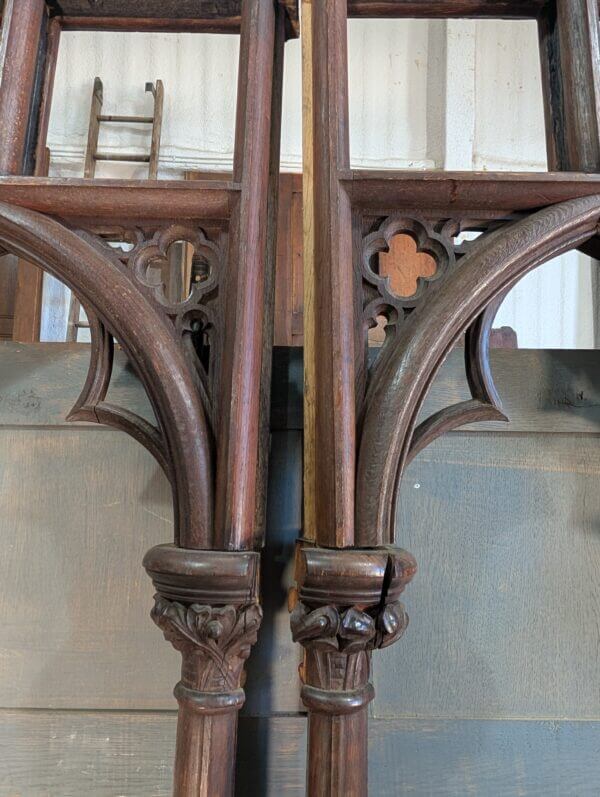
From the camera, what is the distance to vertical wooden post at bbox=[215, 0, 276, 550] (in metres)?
0.55

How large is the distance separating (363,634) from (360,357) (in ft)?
0.79

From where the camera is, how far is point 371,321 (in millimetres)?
596

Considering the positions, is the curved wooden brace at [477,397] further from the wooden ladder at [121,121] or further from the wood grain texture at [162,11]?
the wooden ladder at [121,121]

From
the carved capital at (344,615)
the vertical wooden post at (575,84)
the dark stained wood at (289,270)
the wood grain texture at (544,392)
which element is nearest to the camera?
the carved capital at (344,615)

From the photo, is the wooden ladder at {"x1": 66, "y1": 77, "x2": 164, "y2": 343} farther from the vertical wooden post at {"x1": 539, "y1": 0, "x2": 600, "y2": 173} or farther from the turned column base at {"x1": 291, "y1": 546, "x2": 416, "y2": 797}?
the turned column base at {"x1": 291, "y1": 546, "x2": 416, "y2": 797}

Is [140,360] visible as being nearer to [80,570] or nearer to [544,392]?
[80,570]

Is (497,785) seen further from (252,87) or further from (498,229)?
(252,87)

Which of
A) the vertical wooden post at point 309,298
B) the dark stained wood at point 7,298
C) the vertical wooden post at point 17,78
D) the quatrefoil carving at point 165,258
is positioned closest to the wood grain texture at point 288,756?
the vertical wooden post at point 309,298

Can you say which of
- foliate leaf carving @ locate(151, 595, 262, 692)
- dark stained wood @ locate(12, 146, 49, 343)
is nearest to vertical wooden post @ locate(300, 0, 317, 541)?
foliate leaf carving @ locate(151, 595, 262, 692)

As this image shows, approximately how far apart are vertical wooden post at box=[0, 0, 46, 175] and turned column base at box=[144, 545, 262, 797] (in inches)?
17.1

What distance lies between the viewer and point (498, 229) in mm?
614

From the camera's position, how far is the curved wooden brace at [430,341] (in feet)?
1.79

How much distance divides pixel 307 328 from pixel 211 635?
0.29 m

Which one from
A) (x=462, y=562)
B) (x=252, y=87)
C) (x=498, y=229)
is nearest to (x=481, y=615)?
(x=462, y=562)
